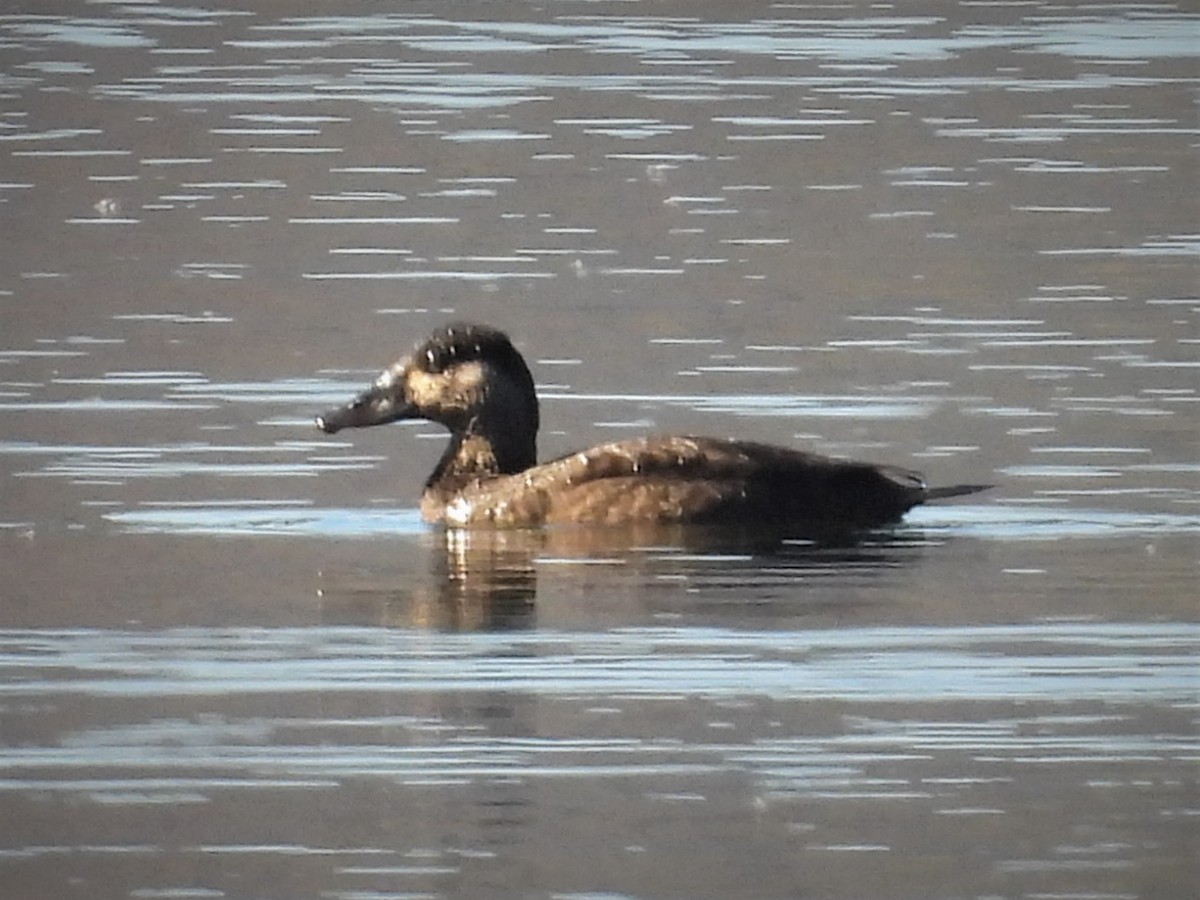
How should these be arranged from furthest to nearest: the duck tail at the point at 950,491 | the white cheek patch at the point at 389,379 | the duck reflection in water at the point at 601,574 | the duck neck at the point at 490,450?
the white cheek patch at the point at 389,379, the duck neck at the point at 490,450, the duck tail at the point at 950,491, the duck reflection in water at the point at 601,574

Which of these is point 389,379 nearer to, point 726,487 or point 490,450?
point 490,450

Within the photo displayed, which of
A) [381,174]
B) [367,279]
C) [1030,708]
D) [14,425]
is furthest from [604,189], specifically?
[1030,708]

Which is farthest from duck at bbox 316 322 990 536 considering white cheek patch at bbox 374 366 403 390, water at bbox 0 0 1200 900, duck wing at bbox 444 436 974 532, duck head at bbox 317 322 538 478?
white cheek patch at bbox 374 366 403 390

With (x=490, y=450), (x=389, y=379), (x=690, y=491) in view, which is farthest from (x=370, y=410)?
(x=690, y=491)

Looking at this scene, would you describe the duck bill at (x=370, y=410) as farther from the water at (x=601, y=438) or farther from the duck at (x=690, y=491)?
the duck at (x=690, y=491)

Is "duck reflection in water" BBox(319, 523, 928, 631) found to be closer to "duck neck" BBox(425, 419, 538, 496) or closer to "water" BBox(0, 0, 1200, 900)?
"water" BBox(0, 0, 1200, 900)

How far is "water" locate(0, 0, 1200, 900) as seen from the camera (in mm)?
7367

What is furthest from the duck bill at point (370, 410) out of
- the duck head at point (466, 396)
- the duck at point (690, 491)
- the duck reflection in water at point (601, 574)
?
the duck reflection in water at point (601, 574)

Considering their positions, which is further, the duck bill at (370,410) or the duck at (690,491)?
the duck bill at (370,410)

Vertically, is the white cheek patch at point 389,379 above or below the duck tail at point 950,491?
above

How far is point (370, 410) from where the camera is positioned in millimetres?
12102

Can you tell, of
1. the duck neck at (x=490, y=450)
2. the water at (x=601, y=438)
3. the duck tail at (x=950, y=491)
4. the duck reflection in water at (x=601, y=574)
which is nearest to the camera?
the water at (x=601, y=438)

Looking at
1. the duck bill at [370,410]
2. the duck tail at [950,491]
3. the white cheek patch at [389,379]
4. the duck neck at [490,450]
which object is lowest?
the duck neck at [490,450]

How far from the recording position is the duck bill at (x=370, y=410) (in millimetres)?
12062
